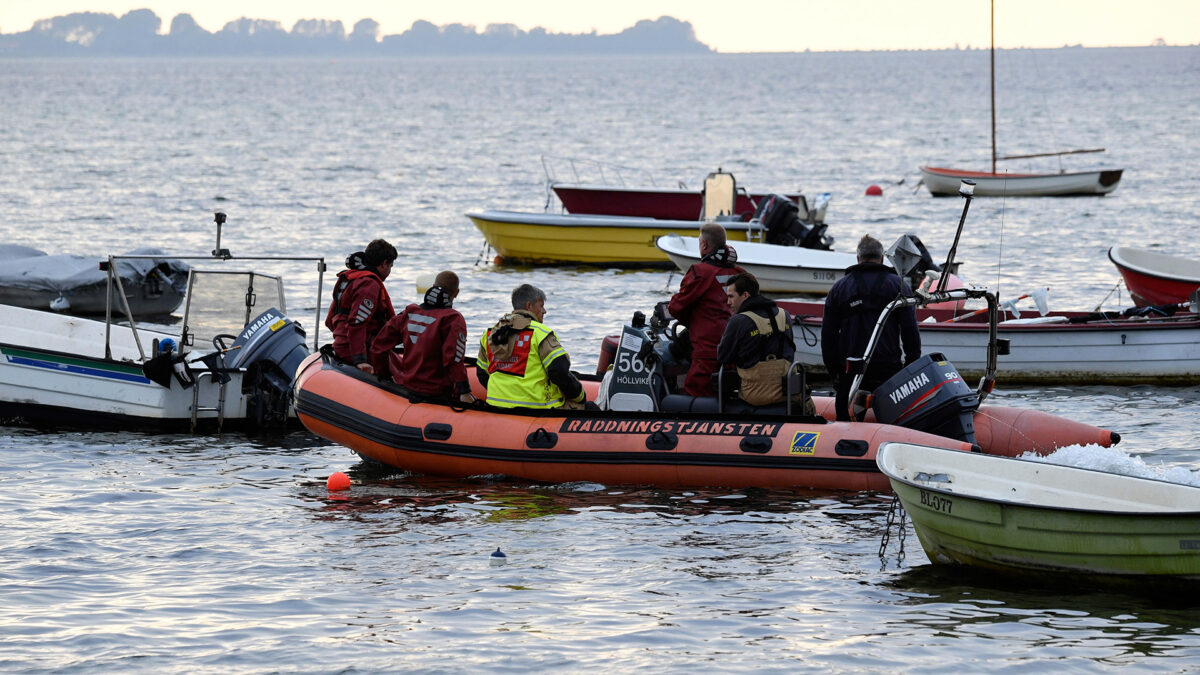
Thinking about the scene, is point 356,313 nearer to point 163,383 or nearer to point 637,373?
point 163,383

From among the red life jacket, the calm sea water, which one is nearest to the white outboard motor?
the calm sea water

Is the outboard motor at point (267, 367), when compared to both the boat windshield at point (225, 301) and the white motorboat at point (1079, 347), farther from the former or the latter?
the white motorboat at point (1079, 347)

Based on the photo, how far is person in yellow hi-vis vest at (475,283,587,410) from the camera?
949cm

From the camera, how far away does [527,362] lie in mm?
9688

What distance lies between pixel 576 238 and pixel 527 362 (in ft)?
41.1

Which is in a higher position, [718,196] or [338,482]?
[718,196]

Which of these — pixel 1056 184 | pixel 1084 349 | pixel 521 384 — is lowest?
pixel 521 384

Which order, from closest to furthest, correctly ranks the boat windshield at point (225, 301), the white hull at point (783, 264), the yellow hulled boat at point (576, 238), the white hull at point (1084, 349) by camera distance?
the boat windshield at point (225, 301) → the white hull at point (1084, 349) → the white hull at point (783, 264) → the yellow hulled boat at point (576, 238)

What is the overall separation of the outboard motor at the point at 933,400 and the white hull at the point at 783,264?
352 inches

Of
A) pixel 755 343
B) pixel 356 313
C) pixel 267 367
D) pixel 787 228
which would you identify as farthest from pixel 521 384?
pixel 787 228

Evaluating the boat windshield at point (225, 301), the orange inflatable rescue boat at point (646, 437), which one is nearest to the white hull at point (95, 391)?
the boat windshield at point (225, 301)

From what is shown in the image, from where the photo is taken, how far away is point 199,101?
102750 mm

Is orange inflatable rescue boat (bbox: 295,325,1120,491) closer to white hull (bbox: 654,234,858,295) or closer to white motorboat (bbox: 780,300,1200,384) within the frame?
white motorboat (bbox: 780,300,1200,384)

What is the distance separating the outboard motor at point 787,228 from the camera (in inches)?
792
